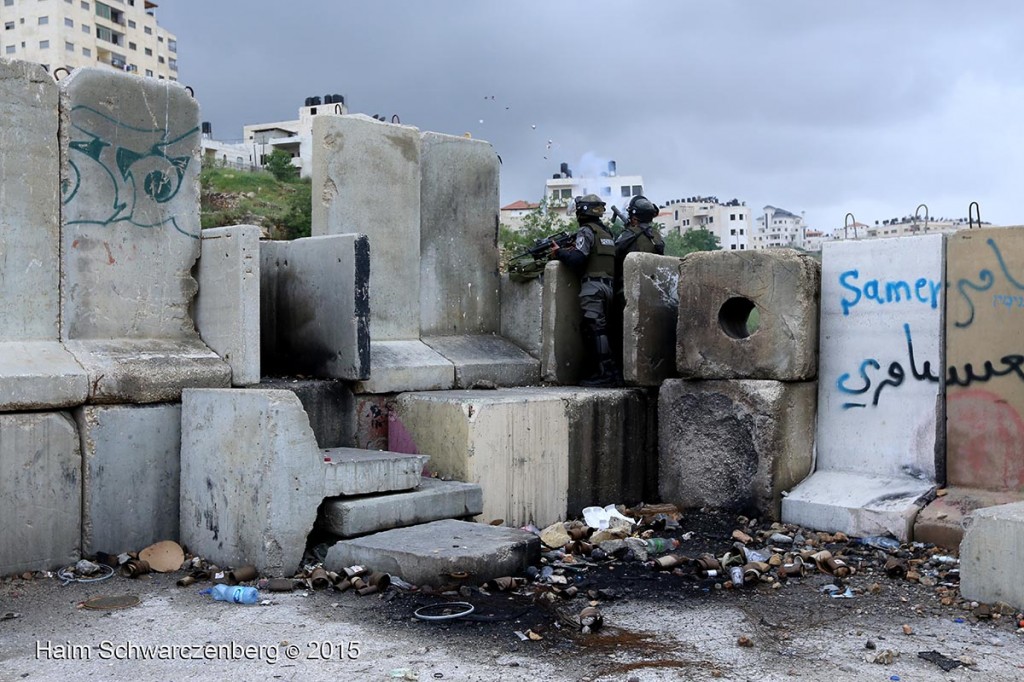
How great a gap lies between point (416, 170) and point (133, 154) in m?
2.21

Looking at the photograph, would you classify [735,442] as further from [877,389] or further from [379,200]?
[379,200]

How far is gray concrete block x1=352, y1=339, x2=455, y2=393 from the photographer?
21.3 feet

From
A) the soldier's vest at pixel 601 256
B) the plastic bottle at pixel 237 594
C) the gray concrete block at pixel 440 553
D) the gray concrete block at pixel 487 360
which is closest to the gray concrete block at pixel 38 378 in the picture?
the plastic bottle at pixel 237 594

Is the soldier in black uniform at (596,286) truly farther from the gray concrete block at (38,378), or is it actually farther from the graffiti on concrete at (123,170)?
the gray concrete block at (38,378)

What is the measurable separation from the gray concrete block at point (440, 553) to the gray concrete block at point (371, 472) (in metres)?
0.27

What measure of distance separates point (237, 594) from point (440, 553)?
38.0 inches

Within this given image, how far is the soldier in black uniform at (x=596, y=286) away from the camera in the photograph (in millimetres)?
7668

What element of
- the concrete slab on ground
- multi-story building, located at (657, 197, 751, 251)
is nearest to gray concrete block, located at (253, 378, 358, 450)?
the concrete slab on ground

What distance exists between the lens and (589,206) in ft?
26.0

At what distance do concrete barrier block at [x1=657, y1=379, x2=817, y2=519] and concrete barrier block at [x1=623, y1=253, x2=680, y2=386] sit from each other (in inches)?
12.2

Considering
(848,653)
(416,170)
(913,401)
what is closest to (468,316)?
(416,170)

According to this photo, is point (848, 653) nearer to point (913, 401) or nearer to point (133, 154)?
point (913, 401)

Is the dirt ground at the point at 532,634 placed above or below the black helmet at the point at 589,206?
below

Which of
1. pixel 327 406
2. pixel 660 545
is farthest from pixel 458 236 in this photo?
pixel 660 545
